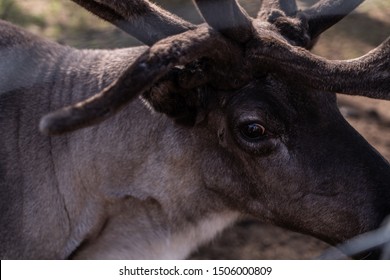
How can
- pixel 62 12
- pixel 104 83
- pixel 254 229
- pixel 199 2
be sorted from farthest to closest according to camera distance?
1. pixel 62 12
2. pixel 254 229
3. pixel 104 83
4. pixel 199 2

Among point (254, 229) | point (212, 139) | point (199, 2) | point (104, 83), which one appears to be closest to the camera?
point (199, 2)

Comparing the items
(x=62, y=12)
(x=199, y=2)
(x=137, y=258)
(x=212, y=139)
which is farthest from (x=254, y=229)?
(x=62, y=12)

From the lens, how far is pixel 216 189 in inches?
126


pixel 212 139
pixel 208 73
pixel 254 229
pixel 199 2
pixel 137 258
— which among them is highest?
pixel 199 2

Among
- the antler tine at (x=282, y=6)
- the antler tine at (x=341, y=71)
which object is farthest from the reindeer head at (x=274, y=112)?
the antler tine at (x=282, y=6)

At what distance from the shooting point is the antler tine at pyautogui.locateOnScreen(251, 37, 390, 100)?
2.82 metres

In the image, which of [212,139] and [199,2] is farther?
[212,139]

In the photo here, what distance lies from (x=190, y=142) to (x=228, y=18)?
62cm

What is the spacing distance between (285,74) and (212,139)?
465 millimetres

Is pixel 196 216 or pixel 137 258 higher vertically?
pixel 196 216

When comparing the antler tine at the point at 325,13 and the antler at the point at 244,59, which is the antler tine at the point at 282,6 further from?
the antler at the point at 244,59

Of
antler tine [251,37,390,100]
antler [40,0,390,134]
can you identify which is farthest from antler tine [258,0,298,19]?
antler tine [251,37,390,100]

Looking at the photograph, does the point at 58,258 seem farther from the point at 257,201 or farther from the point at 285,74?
the point at 285,74

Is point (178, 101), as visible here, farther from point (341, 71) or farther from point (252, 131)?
point (341, 71)
